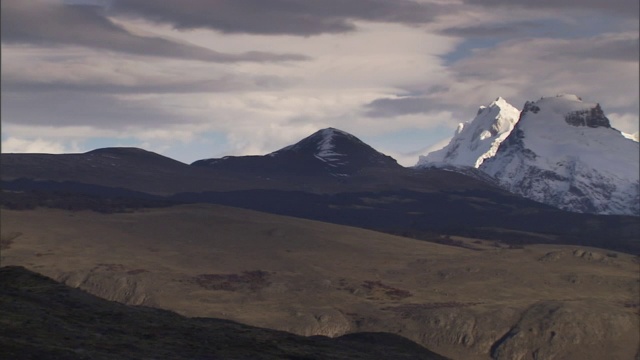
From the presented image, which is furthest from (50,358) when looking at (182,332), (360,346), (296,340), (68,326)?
(360,346)

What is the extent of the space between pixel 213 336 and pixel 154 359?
24.4m

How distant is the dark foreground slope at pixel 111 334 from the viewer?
103 m

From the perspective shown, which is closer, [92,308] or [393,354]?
[92,308]

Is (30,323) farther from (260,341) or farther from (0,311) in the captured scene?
(260,341)

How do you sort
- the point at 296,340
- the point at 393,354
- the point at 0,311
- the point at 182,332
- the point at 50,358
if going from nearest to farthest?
1. the point at 50,358
2. the point at 0,311
3. the point at 182,332
4. the point at 296,340
5. the point at 393,354

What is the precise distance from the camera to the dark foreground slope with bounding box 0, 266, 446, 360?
339 feet

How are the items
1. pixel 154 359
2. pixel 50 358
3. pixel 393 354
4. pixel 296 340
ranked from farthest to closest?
pixel 393 354 < pixel 296 340 < pixel 154 359 < pixel 50 358

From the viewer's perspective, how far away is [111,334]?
4584 inches

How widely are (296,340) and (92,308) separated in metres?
25.1

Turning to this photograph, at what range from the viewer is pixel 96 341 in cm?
10919

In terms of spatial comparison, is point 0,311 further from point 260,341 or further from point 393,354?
point 393,354

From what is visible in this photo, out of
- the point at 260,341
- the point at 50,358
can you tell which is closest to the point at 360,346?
the point at 260,341

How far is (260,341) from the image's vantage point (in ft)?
429

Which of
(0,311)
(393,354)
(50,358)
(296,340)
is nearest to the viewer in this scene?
(50,358)
